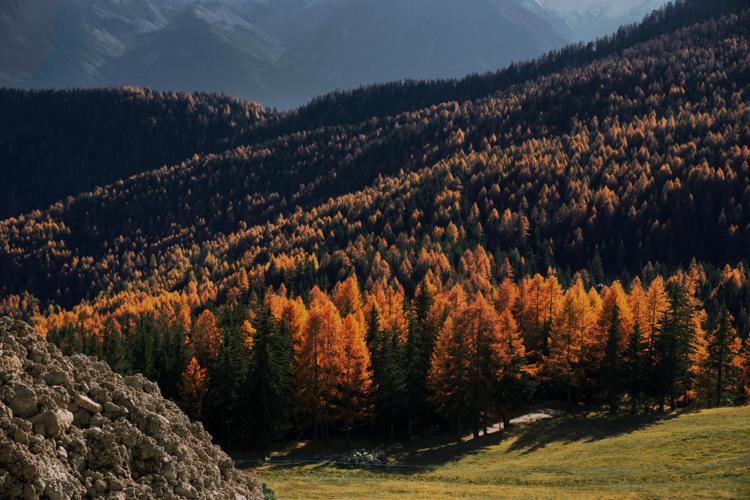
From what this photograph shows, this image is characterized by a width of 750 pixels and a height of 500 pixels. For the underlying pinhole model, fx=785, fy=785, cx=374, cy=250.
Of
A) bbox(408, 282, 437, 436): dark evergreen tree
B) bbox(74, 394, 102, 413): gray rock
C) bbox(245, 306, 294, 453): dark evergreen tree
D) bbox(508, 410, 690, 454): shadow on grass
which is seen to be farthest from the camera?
bbox(408, 282, 437, 436): dark evergreen tree

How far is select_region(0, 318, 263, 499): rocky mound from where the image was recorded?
910 inches

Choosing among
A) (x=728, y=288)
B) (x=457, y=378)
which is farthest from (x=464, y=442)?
(x=728, y=288)

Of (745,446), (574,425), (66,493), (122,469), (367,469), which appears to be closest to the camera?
(66,493)

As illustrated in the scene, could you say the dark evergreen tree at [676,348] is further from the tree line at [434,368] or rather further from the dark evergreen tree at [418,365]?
the dark evergreen tree at [418,365]

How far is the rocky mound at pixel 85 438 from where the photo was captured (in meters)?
23.1

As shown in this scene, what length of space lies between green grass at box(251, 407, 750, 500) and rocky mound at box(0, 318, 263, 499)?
1940 centimetres

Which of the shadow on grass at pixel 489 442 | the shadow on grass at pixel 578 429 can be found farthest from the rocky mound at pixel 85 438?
the shadow on grass at pixel 578 429

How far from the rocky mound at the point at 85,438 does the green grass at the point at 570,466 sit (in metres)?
19.4

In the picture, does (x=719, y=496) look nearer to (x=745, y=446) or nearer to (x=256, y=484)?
(x=745, y=446)

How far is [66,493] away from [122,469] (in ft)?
9.59

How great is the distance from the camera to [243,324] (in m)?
97.1

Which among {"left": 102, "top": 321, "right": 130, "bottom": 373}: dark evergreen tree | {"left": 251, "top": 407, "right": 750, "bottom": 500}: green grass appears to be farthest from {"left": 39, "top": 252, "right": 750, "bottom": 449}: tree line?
{"left": 251, "top": 407, "right": 750, "bottom": 500}: green grass

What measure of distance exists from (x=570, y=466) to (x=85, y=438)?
42.3 meters

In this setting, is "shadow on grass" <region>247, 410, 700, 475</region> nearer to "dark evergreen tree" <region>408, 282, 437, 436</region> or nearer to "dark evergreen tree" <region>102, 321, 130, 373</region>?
"dark evergreen tree" <region>408, 282, 437, 436</region>
